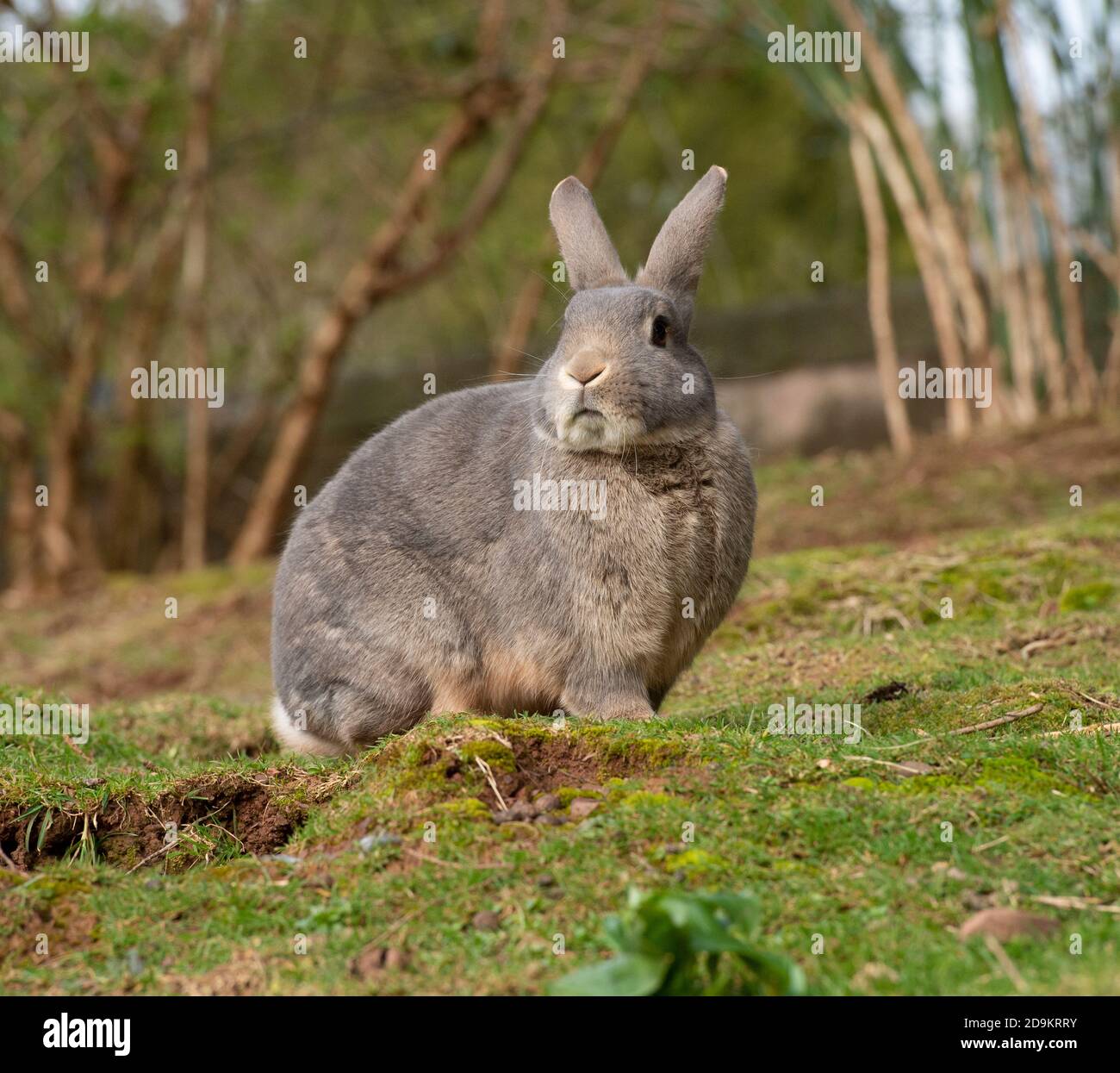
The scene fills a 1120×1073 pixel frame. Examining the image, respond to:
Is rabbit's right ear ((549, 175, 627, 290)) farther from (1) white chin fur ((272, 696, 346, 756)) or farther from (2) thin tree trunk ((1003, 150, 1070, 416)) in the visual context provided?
(2) thin tree trunk ((1003, 150, 1070, 416))

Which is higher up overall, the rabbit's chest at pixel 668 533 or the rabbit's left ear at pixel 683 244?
the rabbit's left ear at pixel 683 244

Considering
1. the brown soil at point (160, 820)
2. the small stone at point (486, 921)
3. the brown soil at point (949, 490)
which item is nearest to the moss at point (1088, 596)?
the brown soil at point (949, 490)

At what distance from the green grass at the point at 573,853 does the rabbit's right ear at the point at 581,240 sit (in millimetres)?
1738

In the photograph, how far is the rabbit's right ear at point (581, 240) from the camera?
18.2 ft

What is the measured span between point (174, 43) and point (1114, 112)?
27.8 ft

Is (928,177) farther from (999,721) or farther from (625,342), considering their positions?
(999,721)

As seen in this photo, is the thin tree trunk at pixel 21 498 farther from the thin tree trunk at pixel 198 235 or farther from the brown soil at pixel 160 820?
the brown soil at pixel 160 820

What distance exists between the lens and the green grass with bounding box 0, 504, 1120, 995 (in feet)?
11.0

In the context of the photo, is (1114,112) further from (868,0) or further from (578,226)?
(578,226)

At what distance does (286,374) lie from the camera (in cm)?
1555

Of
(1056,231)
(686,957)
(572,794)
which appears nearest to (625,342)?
(572,794)

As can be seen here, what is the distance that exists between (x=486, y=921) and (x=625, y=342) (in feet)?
7.37
